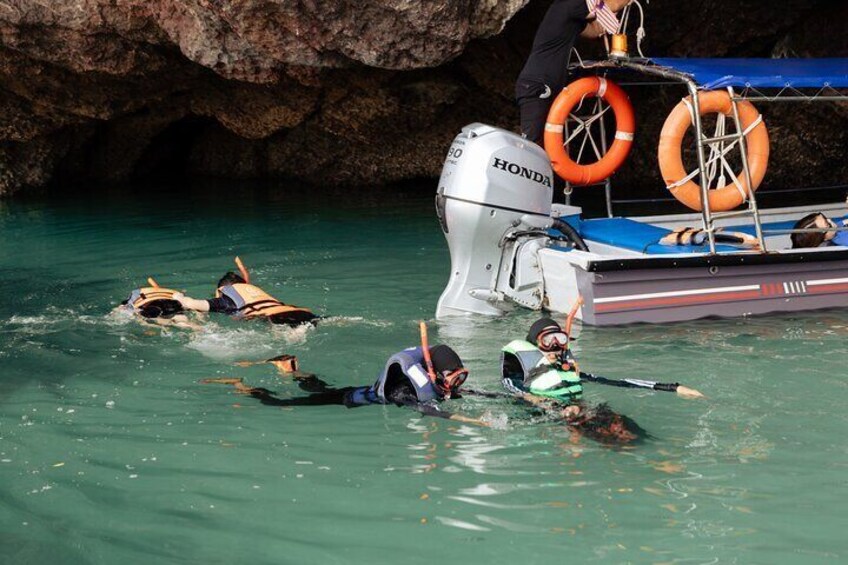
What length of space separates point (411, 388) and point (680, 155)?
3.73 metres

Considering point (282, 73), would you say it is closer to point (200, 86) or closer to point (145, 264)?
point (200, 86)

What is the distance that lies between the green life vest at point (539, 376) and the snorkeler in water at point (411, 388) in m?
0.29

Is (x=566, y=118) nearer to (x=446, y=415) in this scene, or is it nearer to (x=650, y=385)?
(x=650, y=385)

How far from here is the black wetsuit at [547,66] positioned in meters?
9.72

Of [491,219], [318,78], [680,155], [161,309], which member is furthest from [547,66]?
→ [318,78]

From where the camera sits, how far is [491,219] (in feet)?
27.3

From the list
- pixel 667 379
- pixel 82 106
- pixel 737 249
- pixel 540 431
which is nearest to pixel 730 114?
pixel 737 249

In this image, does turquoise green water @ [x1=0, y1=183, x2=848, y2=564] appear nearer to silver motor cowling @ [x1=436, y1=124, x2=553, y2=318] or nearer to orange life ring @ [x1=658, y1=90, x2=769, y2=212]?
silver motor cowling @ [x1=436, y1=124, x2=553, y2=318]

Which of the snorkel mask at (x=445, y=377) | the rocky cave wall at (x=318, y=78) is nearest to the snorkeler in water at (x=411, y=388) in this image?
the snorkel mask at (x=445, y=377)

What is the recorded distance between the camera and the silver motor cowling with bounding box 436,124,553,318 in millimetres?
8289

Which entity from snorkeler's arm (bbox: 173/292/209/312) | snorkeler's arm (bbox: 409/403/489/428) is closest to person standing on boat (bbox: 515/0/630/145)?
snorkeler's arm (bbox: 173/292/209/312)

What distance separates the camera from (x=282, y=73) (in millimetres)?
13719

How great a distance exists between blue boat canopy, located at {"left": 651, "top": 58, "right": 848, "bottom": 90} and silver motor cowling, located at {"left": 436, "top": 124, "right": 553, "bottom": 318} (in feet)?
4.66

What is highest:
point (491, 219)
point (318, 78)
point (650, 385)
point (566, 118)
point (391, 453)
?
point (318, 78)
